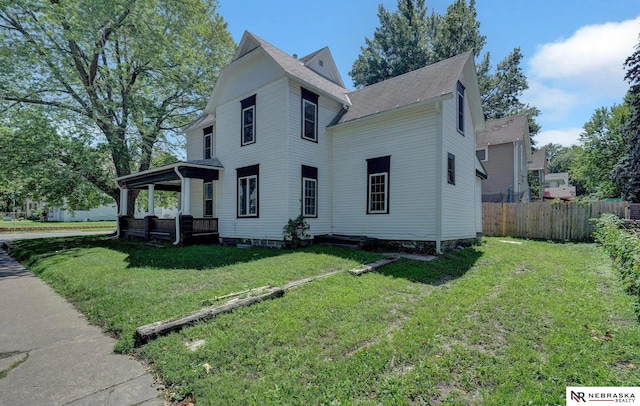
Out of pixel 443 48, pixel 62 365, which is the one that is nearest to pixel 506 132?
pixel 443 48

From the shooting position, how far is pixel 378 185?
11281 millimetres

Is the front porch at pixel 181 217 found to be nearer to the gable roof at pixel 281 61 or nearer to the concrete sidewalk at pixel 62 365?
→ the gable roof at pixel 281 61

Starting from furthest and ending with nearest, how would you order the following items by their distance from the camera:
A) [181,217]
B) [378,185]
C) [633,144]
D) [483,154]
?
1. [483,154]
2. [633,144]
3. [181,217]
4. [378,185]

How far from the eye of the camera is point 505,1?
30.9 feet

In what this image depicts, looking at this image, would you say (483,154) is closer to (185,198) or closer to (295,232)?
(295,232)

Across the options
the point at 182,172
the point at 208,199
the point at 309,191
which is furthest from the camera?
the point at 208,199

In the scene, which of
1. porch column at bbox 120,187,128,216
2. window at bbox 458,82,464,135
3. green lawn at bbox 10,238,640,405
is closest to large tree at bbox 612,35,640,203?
window at bbox 458,82,464,135

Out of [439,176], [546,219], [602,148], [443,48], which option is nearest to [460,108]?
[439,176]

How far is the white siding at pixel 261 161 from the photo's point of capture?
1127 centimetres

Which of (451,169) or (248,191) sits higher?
(451,169)

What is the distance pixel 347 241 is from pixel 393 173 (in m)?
2.85

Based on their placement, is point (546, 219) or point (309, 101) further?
point (546, 219)

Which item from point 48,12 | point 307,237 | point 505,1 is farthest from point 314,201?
point 48,12

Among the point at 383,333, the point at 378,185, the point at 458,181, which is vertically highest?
the point at 458,181
